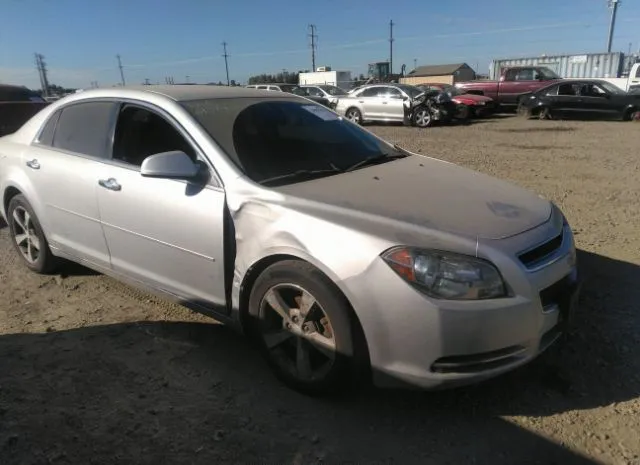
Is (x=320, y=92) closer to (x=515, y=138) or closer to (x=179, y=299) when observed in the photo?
(x=515, y=138)

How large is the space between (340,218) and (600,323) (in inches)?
82.7

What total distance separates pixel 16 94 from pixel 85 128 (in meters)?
10.4

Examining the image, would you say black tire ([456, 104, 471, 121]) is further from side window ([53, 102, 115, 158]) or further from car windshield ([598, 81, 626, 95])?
side window ([53, 102, 115, 158])

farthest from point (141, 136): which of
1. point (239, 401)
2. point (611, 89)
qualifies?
point (611, 89)

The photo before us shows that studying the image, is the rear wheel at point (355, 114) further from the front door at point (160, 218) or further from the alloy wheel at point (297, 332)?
the alloy wheel at point (297, 332)

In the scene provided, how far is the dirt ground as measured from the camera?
245 centimetres

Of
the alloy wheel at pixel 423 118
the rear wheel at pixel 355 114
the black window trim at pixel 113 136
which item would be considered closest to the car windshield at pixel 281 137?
the black window trim at pixel 113 136

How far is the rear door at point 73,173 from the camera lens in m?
3.71

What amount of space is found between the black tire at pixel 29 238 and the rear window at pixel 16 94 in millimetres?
8763

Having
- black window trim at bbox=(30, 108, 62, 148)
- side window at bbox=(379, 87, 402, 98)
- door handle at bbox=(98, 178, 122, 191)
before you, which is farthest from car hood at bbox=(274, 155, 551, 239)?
side window at bbox=(379, 87, 402, 98)

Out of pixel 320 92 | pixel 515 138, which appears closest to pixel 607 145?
pixel 515 138

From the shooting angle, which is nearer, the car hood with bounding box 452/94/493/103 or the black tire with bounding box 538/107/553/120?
the black tire with bounding box 538/107/553/120

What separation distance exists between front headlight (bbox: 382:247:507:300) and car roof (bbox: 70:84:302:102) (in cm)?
192

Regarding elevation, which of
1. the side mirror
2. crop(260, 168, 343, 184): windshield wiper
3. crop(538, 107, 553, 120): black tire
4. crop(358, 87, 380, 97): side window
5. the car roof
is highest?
the car roof
